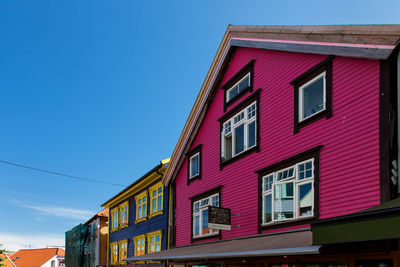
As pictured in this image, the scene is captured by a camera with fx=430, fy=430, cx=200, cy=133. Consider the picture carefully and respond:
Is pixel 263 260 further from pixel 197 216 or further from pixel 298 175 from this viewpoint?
pixel 197 216

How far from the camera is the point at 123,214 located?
29.9 m

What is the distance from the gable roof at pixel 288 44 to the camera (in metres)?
9.88

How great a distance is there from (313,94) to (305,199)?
119 inches

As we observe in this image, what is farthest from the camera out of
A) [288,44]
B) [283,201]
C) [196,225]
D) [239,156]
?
[196,225]

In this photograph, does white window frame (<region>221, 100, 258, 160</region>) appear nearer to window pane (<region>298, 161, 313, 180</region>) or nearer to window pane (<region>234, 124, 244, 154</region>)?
window pane (<region>234, 124, 244, 154</region>)

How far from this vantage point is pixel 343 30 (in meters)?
10.9

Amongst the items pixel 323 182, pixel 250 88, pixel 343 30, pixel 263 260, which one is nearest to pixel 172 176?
pixel 250 88

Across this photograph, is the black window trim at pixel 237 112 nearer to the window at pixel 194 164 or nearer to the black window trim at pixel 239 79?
the black window trim at pixel 239 79

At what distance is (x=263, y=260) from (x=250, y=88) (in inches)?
238

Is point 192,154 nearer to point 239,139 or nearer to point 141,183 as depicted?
point 239,139

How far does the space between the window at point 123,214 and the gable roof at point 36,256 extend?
55.2 m

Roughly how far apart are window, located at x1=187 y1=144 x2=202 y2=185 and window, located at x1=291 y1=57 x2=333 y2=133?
275 inches

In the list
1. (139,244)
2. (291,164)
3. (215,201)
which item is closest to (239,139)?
(215,201)

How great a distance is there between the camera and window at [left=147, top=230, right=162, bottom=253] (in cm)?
2241
